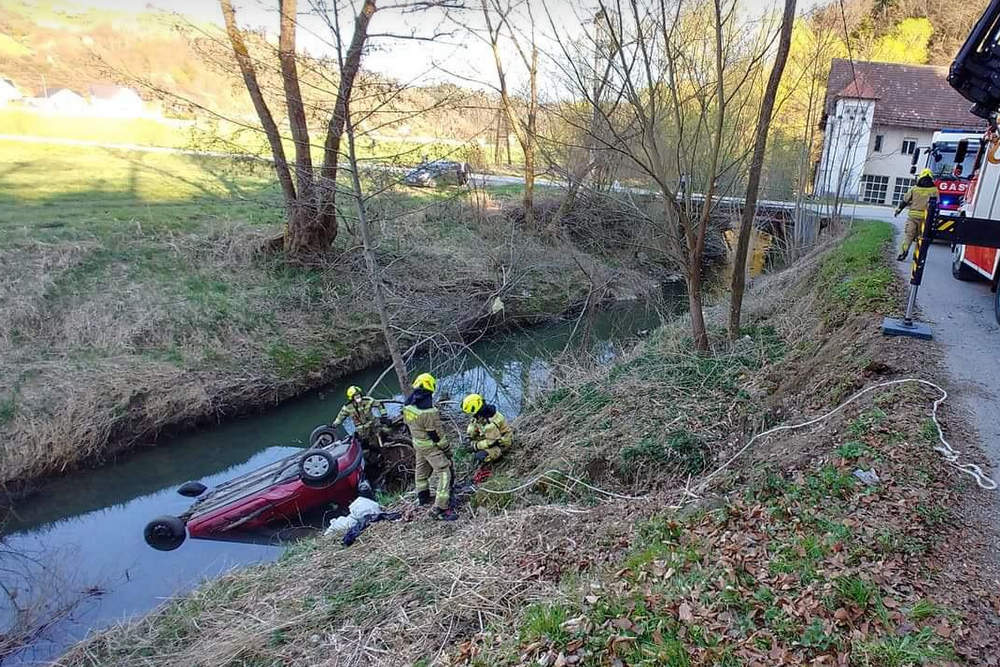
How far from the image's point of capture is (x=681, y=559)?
4.04 metres

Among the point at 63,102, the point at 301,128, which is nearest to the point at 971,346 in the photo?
the point at 301,128

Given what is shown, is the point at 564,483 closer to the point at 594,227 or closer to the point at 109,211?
the point at 594,227

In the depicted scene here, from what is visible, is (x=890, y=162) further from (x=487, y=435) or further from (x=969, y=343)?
(x=487, y=435)

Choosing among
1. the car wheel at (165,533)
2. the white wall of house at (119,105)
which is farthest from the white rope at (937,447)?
the white wall of house at (119,105)

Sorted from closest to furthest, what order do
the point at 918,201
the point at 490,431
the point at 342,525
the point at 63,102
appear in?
the point at 342,525 < the point at 490,431 < the point at 918,201 < the point at 63,102

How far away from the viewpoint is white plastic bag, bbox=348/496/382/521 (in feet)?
25.2

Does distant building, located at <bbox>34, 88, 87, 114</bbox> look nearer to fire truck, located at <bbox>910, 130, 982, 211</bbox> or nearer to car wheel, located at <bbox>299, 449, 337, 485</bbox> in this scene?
car wheel, located at <bbox>299, 449, 337, 485</bbox>

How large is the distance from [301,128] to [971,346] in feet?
44.1

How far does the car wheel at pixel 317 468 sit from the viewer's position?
8336 millimetres

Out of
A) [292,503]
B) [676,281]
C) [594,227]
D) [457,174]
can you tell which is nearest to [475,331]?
[457,174]

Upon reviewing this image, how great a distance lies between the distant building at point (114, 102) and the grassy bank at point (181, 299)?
739 inches

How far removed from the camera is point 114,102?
42781 millimetres

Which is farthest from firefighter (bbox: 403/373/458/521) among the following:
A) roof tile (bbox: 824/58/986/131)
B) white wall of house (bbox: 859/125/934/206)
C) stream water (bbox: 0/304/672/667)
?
white wall of house (bbox: 859/125/934/206)

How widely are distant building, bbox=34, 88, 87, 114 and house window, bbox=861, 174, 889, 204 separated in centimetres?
4956
